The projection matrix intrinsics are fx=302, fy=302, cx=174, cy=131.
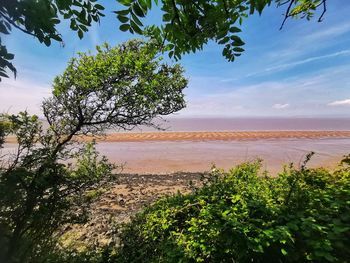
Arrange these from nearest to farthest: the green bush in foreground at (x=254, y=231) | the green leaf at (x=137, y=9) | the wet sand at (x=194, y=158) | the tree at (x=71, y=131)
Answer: the green leaf at (x=137, y=9) → the green bush in foreground at (x=254, y=231) → the tree at (x=71, y=131) → the wet sand at (x=194, y=158)

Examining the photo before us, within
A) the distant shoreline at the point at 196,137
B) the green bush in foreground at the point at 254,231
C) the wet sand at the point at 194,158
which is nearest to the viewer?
the green bush in foreground at the point at 254,231

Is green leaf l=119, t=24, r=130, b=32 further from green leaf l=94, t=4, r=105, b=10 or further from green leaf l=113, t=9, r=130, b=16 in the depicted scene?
green leaf l=94, t=4, r=105, b=10

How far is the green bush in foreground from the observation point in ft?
11.7

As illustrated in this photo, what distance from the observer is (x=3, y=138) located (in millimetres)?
5172

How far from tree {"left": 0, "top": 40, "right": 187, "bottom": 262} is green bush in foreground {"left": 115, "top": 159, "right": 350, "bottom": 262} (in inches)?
62.6

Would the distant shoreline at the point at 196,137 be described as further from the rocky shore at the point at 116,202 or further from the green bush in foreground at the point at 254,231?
the green bush in foreground at the point at 254,231

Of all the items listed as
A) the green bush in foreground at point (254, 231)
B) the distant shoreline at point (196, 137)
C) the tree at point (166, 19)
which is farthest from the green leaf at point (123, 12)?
the distant shoreline at point (196, 137)

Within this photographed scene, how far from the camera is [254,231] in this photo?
3818mm

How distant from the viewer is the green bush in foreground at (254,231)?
355cm

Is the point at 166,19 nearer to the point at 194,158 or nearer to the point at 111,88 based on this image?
the point at 111,88

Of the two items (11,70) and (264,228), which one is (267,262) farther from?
(11,70)

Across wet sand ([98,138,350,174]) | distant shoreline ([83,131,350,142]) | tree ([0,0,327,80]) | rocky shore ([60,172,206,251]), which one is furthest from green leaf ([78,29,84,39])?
distant shoreline ([83,131,350,142])

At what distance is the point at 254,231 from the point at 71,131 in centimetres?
606

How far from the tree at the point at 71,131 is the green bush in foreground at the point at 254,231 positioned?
159cm
